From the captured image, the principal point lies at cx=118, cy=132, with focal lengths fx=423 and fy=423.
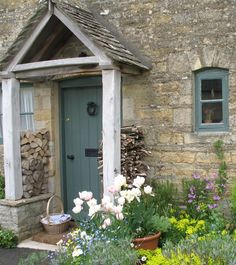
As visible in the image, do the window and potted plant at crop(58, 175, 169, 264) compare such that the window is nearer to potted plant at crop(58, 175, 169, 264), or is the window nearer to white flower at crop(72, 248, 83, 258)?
potted plant at crop(58, 175, 169, 264)

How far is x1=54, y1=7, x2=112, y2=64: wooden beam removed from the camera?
231 inches

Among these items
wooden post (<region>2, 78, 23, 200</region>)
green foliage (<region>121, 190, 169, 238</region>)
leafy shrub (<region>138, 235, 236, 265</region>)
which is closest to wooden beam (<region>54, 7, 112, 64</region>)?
wooden post (<region>2, 78, 23, 200</region>)

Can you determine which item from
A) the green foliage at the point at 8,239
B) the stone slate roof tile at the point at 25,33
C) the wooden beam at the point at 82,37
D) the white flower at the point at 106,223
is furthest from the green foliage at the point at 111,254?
the stone slate roof tile at the point at 25,33

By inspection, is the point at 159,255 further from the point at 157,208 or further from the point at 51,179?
the point at 51,179

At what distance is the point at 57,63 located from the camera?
6191mm

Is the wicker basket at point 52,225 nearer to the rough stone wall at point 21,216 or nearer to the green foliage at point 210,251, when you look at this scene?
the rough stone wall at point 21,216

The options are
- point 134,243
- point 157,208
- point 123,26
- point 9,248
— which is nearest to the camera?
point 134,243

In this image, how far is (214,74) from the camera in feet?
21.0

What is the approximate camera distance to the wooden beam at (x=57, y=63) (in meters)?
5.97

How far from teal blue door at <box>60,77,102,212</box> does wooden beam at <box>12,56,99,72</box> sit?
112 cm

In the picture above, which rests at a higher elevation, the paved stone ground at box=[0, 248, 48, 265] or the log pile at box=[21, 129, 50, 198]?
the log pile at box=[21, 129, 50, 198]

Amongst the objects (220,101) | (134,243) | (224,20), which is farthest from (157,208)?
(224,20)

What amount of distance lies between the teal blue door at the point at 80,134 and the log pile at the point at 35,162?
1.13 ft

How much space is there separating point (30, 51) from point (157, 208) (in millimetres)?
3108
